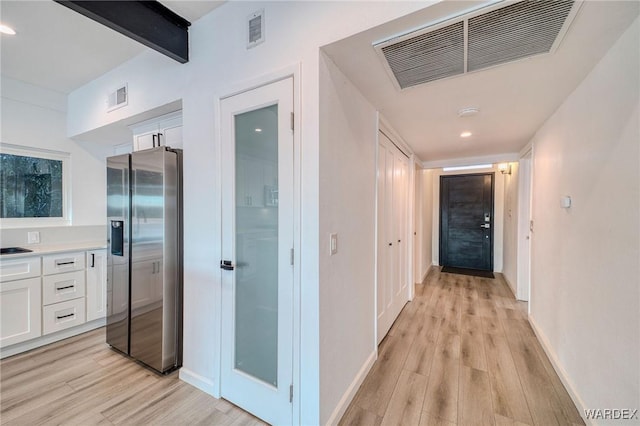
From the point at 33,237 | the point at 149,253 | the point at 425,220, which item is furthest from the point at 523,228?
the point at 33,237

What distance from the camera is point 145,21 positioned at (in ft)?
5.66

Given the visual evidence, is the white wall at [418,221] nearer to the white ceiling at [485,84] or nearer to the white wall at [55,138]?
the white ceiling at [485,84]

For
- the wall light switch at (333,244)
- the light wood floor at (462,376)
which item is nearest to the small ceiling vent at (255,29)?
the wall light switch at (333,244)

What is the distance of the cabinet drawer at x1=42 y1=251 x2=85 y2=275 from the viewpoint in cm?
259

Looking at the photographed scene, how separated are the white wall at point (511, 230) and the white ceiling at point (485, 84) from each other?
1352 millimetres

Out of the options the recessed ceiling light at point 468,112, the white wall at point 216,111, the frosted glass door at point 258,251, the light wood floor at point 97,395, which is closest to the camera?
the white wall at point 216,111

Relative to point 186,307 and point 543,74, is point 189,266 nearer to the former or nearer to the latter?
point 186,307

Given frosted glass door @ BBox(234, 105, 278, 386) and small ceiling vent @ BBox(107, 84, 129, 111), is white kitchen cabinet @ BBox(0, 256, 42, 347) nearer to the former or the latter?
small ceiling vent @ BBox(107, 84, 129, 111)

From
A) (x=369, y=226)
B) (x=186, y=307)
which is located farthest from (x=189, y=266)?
(x=369, y=226)

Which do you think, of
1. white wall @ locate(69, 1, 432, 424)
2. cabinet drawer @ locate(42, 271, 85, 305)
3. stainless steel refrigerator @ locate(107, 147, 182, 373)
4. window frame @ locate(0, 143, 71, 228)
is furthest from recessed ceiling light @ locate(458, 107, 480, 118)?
window frame @ locate(0, 143, 71, 228)

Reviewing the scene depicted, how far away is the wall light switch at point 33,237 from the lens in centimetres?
291

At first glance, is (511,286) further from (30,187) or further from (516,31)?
(30,187)

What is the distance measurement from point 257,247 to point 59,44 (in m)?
2.55

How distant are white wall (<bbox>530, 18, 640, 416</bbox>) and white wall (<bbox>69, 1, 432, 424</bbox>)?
1.26 m
